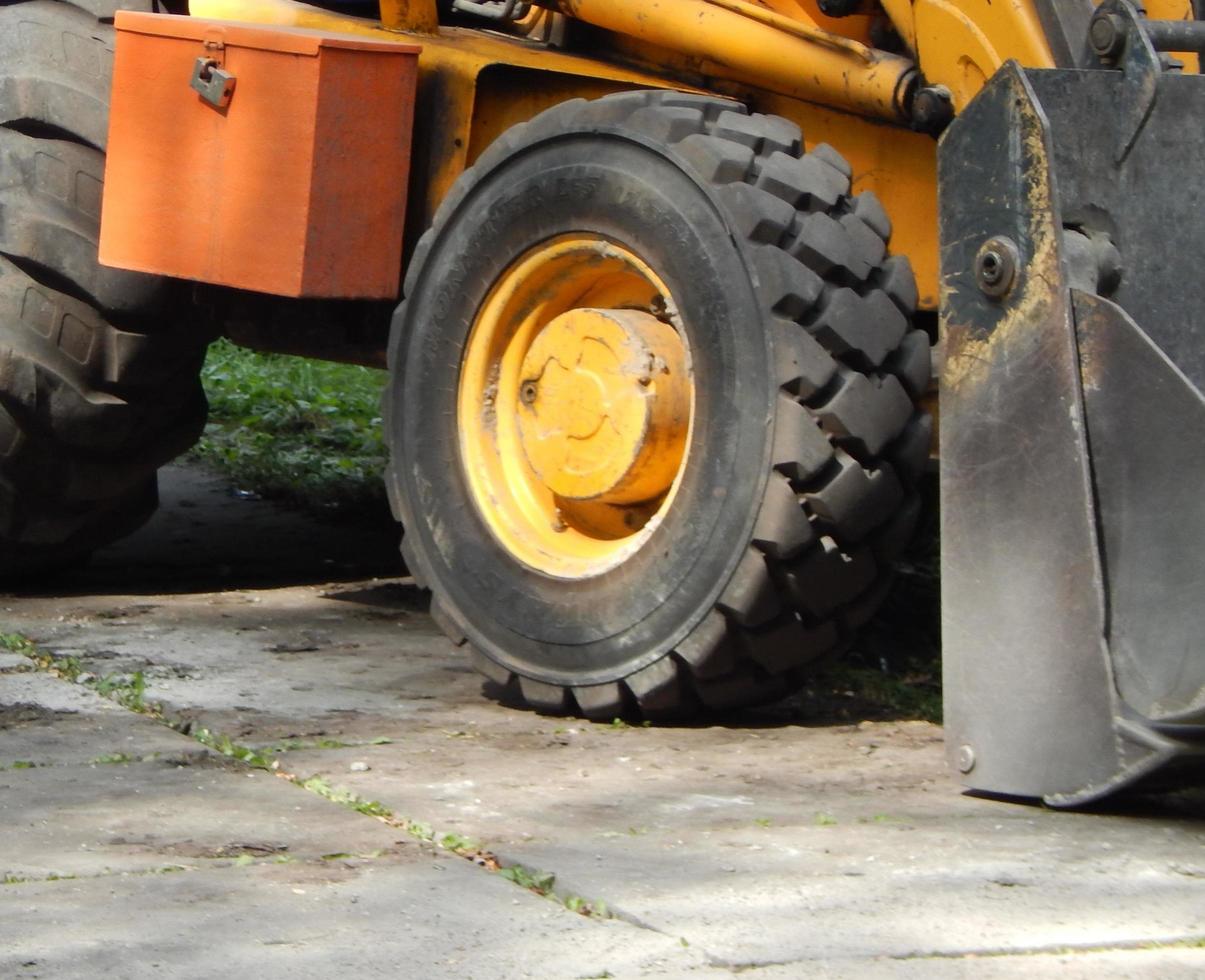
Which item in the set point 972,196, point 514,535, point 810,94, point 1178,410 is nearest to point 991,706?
point 1178,410

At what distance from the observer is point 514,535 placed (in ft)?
14.9

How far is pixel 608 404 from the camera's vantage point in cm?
435

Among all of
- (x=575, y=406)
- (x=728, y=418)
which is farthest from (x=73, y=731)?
(x=728, y=418)

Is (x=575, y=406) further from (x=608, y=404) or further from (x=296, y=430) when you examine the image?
(x=296, y=430)

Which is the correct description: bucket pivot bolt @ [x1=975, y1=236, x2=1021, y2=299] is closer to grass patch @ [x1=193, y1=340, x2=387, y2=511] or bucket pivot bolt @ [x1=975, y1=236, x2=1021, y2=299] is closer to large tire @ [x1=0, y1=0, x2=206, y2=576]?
large tire @ [x1=0, y1=0, x2=206, y2=576]

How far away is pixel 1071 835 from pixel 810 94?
1.77 meters

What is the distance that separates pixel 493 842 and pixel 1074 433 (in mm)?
1096

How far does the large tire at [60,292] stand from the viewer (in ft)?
18.2

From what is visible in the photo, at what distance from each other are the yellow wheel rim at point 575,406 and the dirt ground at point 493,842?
0.39 metres

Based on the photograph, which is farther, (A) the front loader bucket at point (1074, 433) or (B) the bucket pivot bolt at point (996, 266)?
(B) the bucket pivot bolt at point (996, 266)

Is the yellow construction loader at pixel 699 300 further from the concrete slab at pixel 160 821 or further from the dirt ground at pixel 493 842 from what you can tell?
the concrete slab at pixel 160 821

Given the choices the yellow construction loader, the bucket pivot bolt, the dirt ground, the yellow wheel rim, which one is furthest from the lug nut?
the dirt ground

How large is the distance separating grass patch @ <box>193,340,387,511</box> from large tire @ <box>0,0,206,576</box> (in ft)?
6.09

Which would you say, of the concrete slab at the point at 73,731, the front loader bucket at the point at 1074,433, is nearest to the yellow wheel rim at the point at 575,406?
the front loader bucket at the point at 1074,433
